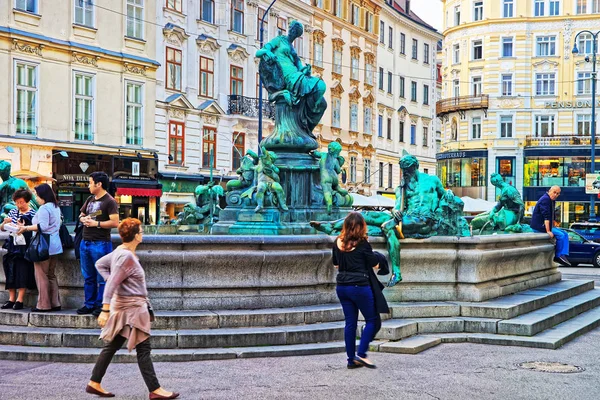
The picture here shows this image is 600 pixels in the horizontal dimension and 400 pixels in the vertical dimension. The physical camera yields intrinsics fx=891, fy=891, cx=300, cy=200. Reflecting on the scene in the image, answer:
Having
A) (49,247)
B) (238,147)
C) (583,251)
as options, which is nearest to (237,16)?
(238,147)

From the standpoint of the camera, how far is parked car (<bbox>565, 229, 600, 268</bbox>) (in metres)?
27.9

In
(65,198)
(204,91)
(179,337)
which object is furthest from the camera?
(204,91)

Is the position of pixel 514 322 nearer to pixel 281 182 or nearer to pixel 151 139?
pixel 281 182

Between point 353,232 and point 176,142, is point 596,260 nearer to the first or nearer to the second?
point 176,142

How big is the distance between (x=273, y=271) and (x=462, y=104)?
51.2 metres

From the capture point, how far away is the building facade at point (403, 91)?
191ft

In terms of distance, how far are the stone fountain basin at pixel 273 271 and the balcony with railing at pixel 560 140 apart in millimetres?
46826

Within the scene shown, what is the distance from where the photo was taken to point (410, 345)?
9445 mm

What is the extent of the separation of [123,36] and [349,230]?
97.3ft

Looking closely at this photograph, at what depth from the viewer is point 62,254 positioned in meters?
9.79

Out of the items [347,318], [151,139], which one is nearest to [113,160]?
[151,139]

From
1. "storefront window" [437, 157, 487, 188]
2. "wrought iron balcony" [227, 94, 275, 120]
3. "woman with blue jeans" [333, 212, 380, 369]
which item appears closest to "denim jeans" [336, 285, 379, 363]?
"woman with blue jeans" [333, 212, 380, 369]

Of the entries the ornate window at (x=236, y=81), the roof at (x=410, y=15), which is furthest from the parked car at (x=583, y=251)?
the roof at (x=410, y=15)

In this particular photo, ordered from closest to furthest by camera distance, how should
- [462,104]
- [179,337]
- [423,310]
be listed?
[179,337], [423,310], [462,104]
